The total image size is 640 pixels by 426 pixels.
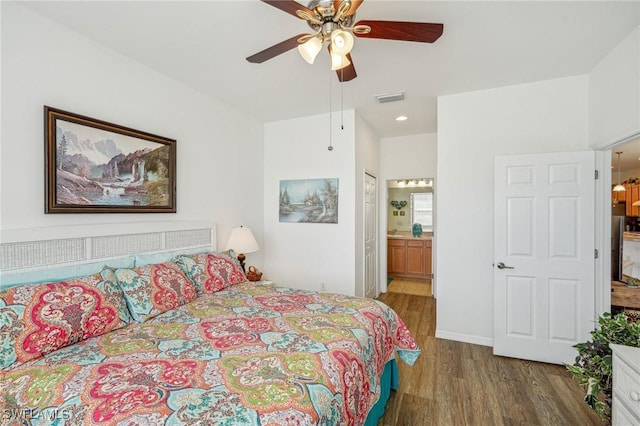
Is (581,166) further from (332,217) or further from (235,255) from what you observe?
(235,255)

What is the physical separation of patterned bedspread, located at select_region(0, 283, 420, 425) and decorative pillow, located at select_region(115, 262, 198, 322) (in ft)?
0.27

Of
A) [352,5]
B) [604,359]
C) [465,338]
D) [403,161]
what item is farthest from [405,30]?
[403,161]

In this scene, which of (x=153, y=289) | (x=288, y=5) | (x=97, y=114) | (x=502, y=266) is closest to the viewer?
(x=288, y=5)

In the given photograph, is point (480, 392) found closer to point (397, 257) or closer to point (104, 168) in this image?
point (104, 168)

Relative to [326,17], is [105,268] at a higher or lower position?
lower

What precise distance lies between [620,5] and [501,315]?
2.57 metres

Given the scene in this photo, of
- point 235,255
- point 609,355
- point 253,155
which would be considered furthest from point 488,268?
point 253,155

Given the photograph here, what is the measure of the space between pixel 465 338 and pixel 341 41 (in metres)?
3.21

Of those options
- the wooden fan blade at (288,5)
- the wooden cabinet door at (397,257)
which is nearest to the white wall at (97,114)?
the wooden fan blade at (288,5)

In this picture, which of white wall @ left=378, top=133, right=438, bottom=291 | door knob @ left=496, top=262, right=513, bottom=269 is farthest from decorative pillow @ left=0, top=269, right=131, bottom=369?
white wall @ left=378, top=133, right=438, bottom=291

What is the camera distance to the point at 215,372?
1.29 meters

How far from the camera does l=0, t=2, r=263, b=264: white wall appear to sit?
5.87 ft

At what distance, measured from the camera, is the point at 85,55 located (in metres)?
2.14

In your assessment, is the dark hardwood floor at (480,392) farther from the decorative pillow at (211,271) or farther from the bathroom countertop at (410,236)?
the bathroom countertop at (410,236)
